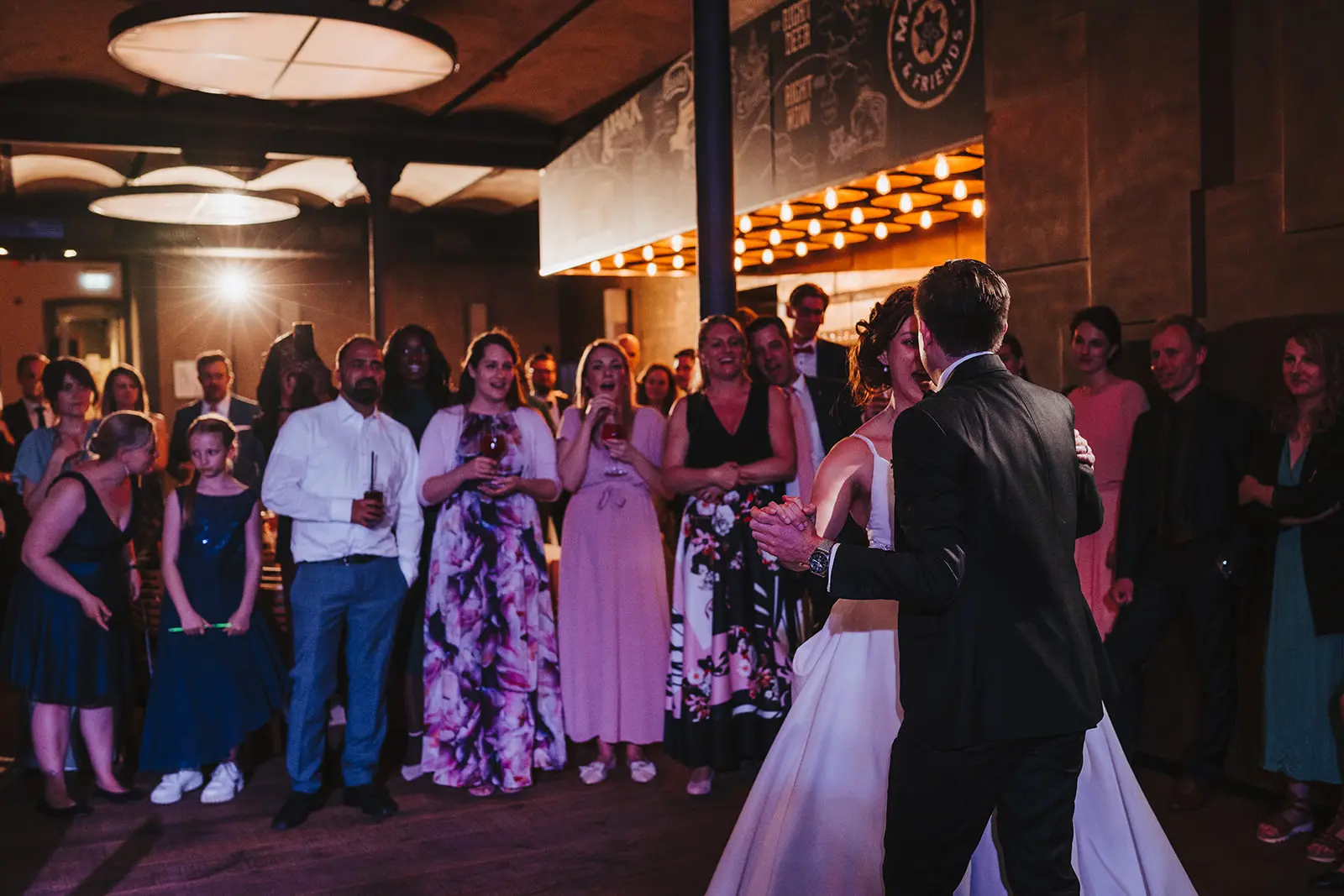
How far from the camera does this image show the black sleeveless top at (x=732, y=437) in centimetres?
426

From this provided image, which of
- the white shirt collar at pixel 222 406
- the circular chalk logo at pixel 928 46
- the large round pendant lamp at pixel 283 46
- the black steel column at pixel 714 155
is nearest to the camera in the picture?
the black steel column at pixel 714 155

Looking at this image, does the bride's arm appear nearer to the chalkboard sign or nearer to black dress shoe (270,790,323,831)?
black dress shoe (270,790,323,831)

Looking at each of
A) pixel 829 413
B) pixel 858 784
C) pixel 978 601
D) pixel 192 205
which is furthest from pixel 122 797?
pixel 192 205

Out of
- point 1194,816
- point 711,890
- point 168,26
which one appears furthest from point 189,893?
point 168,26

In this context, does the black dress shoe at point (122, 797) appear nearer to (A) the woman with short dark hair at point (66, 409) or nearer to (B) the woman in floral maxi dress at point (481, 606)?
(B) the woman in floral maxi dress at point (481, 606)

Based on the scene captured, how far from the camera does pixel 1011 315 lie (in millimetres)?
5434

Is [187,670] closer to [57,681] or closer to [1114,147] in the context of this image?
[57,681]

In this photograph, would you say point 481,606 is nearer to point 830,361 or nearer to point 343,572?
point 343,572

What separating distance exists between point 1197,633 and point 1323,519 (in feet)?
2.40

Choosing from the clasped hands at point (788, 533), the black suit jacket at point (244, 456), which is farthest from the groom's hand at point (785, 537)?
Answer: the black suit jacket at point (244, 456)

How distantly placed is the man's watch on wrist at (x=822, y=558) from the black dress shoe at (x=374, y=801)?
8.54 ft

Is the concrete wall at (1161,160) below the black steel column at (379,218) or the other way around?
below

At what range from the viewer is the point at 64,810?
4.17 m

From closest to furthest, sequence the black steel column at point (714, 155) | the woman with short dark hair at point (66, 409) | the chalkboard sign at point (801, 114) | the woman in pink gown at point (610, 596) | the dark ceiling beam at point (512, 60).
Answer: the woman in pink gown at point (610, 596) → the black steel column at point (714, 155) → the woman with short dark hair at point (66, 409) → the chalkboard sign at point (801, 114) → the dark ceiling beam at point (512, 60)
